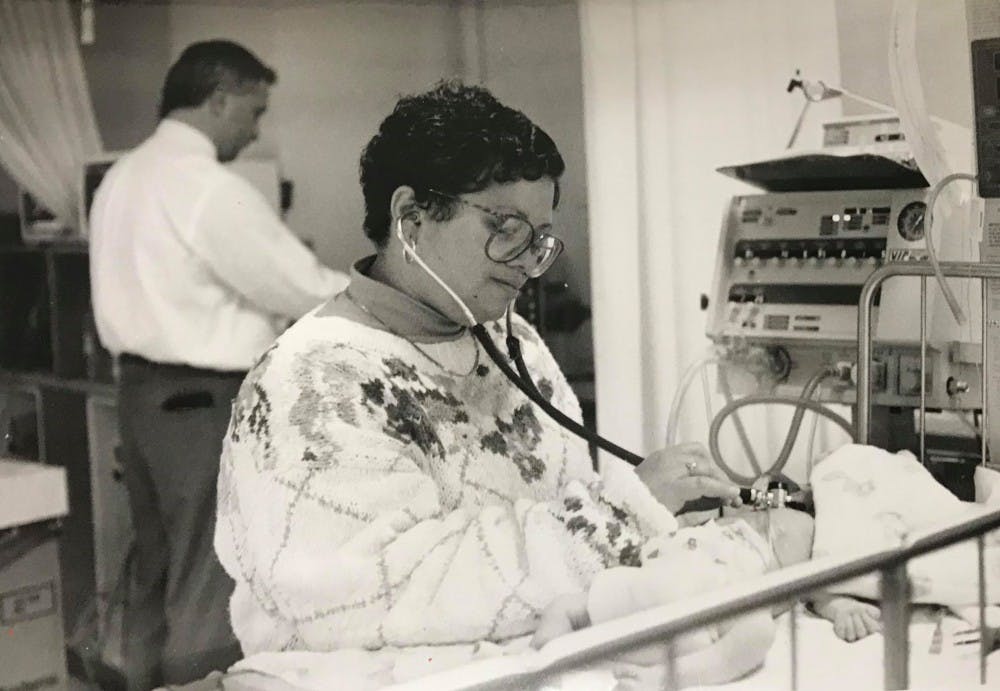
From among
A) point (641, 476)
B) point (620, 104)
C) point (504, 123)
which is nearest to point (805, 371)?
point (641, 476)

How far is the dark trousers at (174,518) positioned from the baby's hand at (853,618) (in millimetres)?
657

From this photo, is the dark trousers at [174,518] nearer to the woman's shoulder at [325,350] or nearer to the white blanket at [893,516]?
the woman's shoulder at [325,350]

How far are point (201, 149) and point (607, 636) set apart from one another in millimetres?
649

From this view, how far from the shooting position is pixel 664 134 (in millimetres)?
1384

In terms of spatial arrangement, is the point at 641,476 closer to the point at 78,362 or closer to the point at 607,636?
the point at 607,636

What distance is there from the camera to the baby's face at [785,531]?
1.23m

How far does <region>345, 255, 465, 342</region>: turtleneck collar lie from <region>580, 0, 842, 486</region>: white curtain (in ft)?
0.94

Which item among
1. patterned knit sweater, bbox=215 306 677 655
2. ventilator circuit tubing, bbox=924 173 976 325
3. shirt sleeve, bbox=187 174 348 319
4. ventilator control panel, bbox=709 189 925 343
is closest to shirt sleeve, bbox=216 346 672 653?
patterned knit sweater, bbox=215 306 677 655

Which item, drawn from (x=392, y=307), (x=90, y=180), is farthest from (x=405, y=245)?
(x=90, y=180)

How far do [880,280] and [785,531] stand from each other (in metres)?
0.34

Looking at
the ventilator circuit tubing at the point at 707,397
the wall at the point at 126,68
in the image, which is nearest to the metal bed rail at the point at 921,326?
the ventilator circuit tubing at the point at 707,397

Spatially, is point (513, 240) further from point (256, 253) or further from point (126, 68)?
point (126, 68)

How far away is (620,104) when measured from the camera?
1.38m

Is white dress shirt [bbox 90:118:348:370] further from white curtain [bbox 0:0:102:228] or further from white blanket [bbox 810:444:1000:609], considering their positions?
white blanket [bbox 810:444:1000:609]
